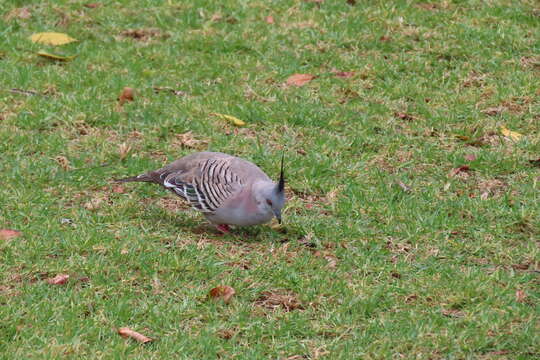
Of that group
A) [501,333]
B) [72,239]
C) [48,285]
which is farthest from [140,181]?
[501,333]

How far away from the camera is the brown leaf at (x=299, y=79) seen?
29.3 ft

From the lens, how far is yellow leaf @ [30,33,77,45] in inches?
375

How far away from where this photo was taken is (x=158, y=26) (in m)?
10.0

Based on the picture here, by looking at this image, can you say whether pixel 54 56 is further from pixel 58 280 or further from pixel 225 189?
pixel 58 280

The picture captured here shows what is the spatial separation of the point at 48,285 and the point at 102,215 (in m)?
1.05

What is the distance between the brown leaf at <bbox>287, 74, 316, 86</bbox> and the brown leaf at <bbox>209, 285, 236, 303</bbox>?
3.73 meters

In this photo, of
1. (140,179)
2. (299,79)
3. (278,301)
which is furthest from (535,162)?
(140,179)

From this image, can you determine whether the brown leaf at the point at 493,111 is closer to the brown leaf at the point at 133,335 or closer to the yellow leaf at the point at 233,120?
the yellow leaf at the point at 233,120

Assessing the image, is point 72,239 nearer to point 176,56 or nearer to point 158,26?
point 176,56

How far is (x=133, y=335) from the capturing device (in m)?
5.09

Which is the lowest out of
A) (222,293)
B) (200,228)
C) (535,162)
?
(200,228)

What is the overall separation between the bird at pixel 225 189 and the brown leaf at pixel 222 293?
2.53 feet

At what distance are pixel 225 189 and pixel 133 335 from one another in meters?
1.49

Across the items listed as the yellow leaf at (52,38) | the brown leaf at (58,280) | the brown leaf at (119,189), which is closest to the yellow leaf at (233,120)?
the brown leaf at (119,189)
